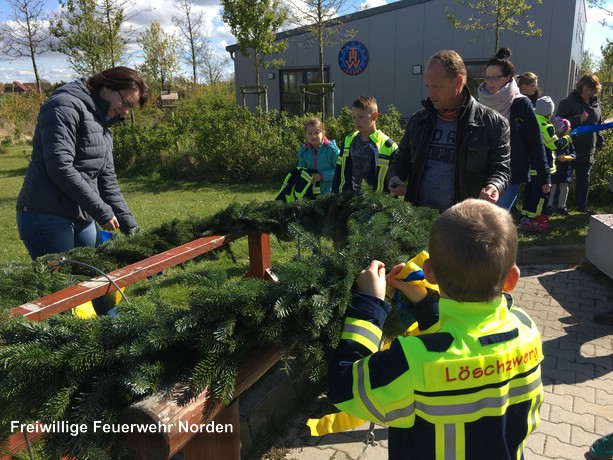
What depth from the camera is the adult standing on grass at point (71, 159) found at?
3.08 meters

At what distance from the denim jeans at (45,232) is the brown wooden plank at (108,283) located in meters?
0.80

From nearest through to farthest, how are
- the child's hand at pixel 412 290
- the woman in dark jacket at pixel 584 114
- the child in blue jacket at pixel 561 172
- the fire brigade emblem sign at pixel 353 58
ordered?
the child's hand at pixel 412 290
the child in blue jacket at pixel 561 172
the woman in dark jacket at pixel 584 114
the fire brigade emblem sign at pixel 353 58

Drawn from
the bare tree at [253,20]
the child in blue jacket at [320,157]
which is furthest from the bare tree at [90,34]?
the child in blue jacket at [320,157]

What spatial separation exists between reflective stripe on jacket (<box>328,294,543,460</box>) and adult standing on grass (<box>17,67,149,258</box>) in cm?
244

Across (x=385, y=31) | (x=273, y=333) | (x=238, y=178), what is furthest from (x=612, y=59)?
(x=273, y=333)

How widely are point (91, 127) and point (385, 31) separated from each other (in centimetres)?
1720

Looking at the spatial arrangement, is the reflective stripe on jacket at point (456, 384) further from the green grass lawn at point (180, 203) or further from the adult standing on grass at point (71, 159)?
the green grass lawn at point (180, 203)

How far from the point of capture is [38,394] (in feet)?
5.11

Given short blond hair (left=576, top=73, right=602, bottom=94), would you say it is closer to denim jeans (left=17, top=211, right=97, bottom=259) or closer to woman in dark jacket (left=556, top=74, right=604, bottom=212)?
woman in dark jacket (left=556, top=74, right=604, bottom=212)

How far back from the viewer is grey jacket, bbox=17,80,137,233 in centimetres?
307

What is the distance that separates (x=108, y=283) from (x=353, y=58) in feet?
60.3

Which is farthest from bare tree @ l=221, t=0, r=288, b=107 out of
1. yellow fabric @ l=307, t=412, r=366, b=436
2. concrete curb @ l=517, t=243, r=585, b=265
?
yellow fabric @ l=307, t=412, r=366, b=436

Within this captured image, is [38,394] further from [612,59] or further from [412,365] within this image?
[612,59]

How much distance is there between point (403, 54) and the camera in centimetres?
1822
